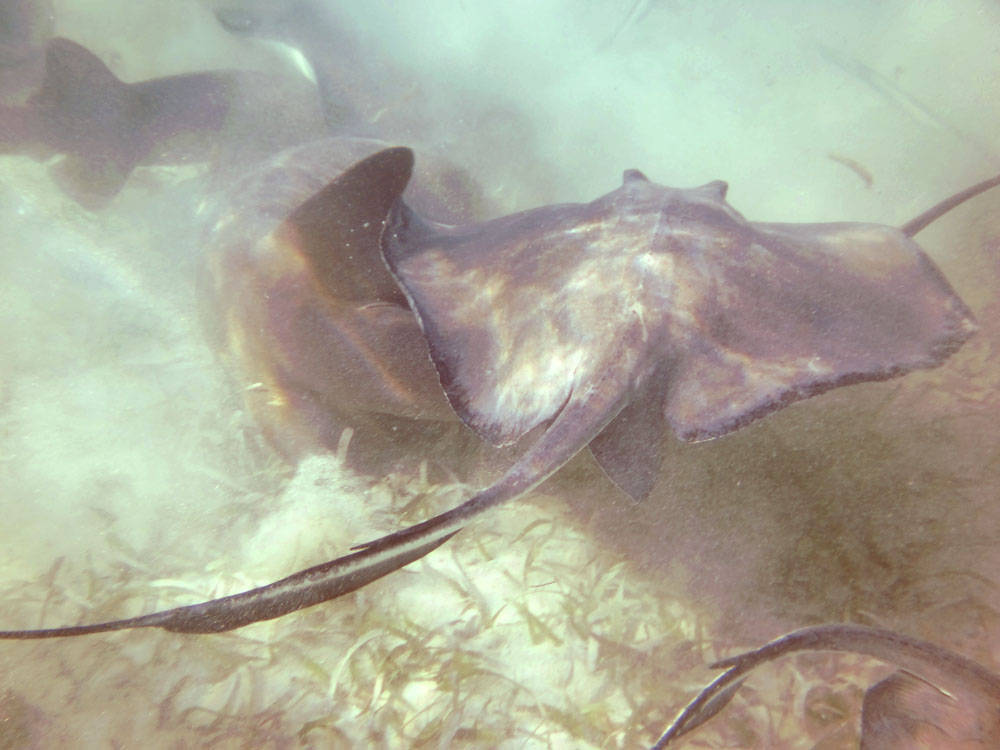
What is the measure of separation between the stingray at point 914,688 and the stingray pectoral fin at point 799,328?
0.78 meters

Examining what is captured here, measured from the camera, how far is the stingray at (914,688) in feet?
5.49

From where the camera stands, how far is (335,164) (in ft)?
11.8

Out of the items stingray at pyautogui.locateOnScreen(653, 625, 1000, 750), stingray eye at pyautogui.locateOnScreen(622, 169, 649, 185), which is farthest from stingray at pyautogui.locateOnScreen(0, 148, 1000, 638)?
stingray at pyautogui.locateOnScreen(653, 625, 1000, 750)

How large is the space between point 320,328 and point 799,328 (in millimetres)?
2424

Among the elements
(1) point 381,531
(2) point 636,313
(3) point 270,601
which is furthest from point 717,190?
(3) point 270,601

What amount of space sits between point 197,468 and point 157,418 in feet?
2.10

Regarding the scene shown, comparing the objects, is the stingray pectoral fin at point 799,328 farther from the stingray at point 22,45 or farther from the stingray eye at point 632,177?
the stingray at point 22,45

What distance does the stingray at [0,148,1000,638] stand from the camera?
2002 mm

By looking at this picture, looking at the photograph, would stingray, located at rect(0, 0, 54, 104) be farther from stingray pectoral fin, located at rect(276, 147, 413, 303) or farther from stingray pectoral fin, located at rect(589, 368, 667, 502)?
stingray pectoral fin, located at rect(589, 368, 667, 502)

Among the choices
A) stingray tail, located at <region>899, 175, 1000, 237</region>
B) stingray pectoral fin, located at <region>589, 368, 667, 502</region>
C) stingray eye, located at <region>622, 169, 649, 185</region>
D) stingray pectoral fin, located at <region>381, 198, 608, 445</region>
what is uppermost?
stingray tail, located at <region>899, 175, 1000, 237</region>

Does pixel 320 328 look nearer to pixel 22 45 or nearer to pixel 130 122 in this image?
pixel 130 122

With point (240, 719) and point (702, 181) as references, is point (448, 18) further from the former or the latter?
point (240, 719)

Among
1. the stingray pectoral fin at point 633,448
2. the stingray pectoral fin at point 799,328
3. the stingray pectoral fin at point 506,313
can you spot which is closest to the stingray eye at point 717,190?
the stingray pectoral fin at point 799,328

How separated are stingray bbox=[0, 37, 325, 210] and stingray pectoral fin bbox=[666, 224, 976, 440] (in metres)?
4.24
